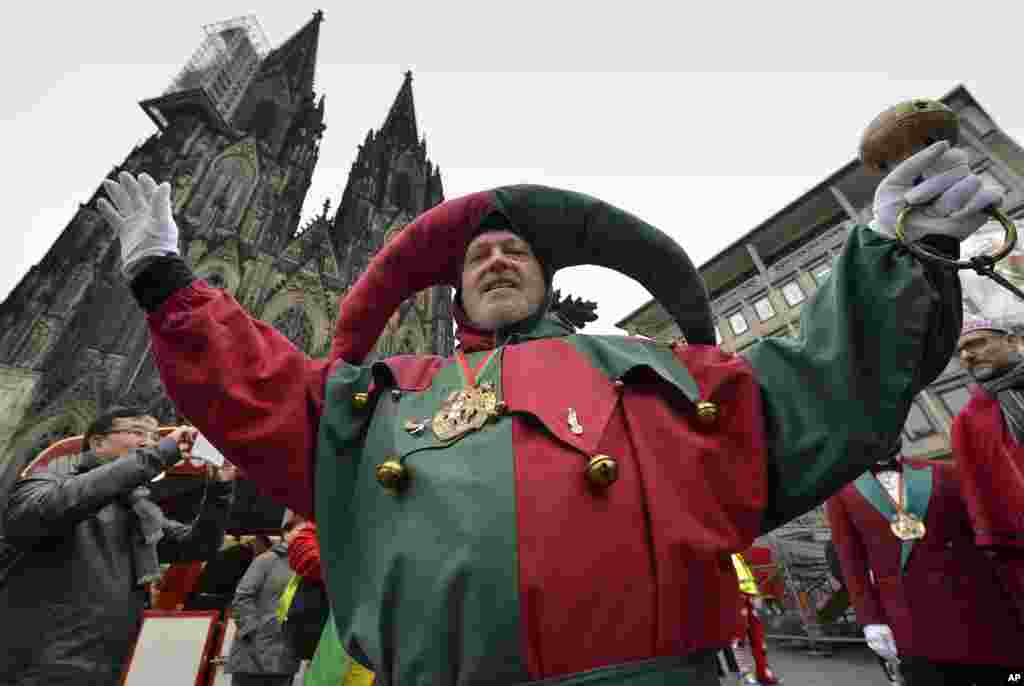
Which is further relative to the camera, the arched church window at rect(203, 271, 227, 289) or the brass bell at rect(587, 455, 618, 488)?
the arched church window at rect(203, 271, 227, 289)

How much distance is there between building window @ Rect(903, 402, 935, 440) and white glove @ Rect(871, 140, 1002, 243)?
634 inches

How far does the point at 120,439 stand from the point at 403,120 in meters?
36.9

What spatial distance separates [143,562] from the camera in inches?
107

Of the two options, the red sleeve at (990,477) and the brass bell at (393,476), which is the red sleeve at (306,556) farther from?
the red sleeve at (990,477)

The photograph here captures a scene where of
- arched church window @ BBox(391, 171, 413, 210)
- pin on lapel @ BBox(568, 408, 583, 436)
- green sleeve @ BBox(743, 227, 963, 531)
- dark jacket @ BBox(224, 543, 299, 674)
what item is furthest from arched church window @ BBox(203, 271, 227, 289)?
green sleeve @ BBox(743, 227, 963, 531)

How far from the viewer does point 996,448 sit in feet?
7.90

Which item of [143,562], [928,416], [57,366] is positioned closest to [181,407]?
[143,562]

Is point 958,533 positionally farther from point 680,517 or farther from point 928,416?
point 928,416

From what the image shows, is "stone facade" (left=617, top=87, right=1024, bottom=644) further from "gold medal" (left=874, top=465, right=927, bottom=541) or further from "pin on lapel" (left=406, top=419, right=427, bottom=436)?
"pin on lapel" (left=406, top=419, right=427, bottom=436)

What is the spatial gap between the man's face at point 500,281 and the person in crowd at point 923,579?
7.02ft

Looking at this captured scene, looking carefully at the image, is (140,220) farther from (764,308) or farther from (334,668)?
(764,308)

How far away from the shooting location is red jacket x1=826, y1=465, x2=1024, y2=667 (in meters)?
2.54

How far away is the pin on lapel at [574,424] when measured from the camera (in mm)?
1138

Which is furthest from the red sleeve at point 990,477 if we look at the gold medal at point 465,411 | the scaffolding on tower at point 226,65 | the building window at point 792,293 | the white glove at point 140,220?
the scaffolding on tower at point 226,65
